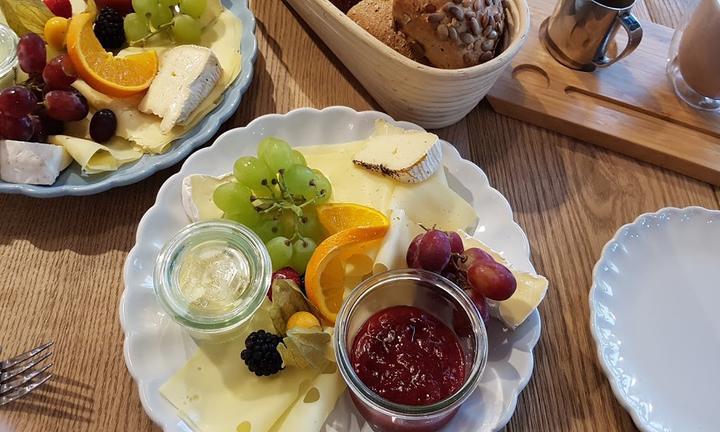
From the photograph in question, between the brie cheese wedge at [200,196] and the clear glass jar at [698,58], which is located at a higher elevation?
the clear glass jar at [698,58]

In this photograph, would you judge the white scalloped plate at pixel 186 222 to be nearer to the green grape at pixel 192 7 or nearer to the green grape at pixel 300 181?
the green grape at pixel 300 181

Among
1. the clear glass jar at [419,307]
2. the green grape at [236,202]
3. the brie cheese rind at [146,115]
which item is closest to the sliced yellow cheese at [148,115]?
the brie cheese rind at [146,115]

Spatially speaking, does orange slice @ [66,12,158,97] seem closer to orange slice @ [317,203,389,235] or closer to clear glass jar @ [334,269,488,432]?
orange slice @ [317,203,389,235]

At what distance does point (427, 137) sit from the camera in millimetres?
1076

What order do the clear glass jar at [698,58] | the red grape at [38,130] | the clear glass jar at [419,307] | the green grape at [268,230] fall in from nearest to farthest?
1. the clear glass jar at [419,307]
2. the green grape at [268,230]
3. the red grape at [38,130]
4. the clear glass jar at [698,58]

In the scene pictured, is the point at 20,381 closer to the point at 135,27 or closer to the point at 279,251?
the point at 279,251

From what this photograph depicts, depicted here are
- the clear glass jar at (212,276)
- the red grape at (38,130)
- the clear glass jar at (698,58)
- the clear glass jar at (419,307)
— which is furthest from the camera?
the clear glass jar at (698,58)

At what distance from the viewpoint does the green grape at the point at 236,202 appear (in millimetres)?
990

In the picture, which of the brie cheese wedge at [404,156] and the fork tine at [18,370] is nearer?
the fork tine at [18,370]

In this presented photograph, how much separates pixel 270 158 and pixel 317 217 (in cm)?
13

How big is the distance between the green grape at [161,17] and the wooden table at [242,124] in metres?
0.22

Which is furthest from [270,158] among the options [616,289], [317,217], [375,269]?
[616,289]

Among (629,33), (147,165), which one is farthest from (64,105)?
(629,33)

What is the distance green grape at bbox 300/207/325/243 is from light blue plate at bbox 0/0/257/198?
30 cm
